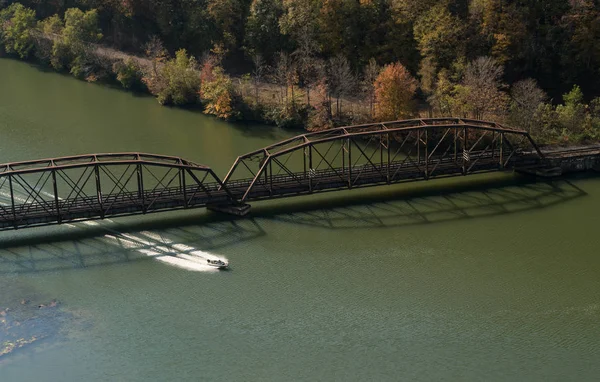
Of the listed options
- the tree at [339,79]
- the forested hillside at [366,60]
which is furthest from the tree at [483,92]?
the tree at [339,79]

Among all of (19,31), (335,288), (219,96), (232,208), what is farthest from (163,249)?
(19,31)

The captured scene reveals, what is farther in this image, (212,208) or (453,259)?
(212,208)

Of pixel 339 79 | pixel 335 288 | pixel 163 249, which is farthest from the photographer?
pixel 339 79

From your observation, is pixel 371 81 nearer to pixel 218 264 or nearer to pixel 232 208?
pixel 232 208

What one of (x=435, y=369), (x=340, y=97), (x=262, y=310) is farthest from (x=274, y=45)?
(x=435, y=369)

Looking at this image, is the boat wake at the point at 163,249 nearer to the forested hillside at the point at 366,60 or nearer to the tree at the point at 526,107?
the forested hillside at the point at 366,60

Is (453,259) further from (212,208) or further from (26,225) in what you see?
(26,225)
